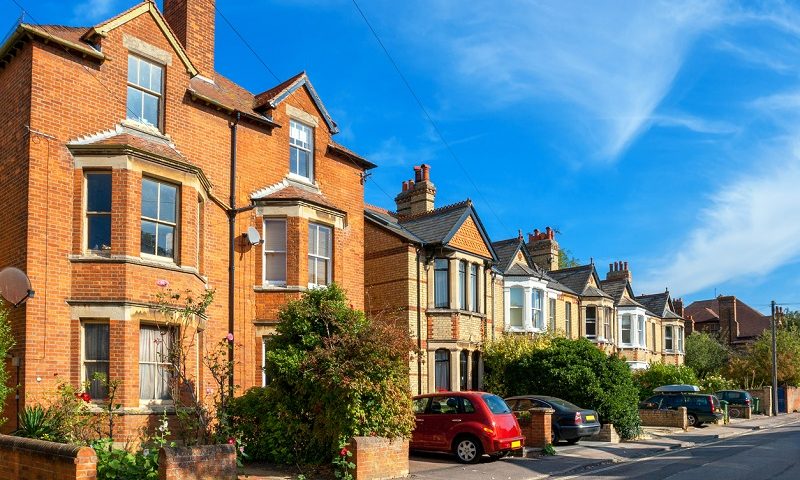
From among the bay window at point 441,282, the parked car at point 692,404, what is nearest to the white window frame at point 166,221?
the bay window at point 441,282

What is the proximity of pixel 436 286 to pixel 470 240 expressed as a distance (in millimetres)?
2519

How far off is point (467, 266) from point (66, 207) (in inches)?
620

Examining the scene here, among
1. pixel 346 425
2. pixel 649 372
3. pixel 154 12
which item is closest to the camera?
pixel 346 425

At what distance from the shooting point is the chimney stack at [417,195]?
3219cm

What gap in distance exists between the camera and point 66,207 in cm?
1595

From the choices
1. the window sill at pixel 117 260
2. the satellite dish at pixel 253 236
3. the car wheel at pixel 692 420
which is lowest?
the car wheel at pixel 692 420

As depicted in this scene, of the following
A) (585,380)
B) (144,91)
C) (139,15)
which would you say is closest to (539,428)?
(585,380)

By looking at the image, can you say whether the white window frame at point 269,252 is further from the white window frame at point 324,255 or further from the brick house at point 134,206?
the white window frame at point 324,255

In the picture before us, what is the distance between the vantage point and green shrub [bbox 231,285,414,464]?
14961 millimetres

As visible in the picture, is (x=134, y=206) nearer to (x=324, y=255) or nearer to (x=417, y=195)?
(x=324, y=255)

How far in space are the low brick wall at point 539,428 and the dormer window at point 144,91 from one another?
12483 millimetres

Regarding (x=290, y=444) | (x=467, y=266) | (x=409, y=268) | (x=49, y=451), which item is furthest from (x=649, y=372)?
(x=49, y=451)

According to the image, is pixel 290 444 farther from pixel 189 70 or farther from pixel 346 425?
pixel 189 70

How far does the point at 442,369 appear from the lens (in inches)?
1072
